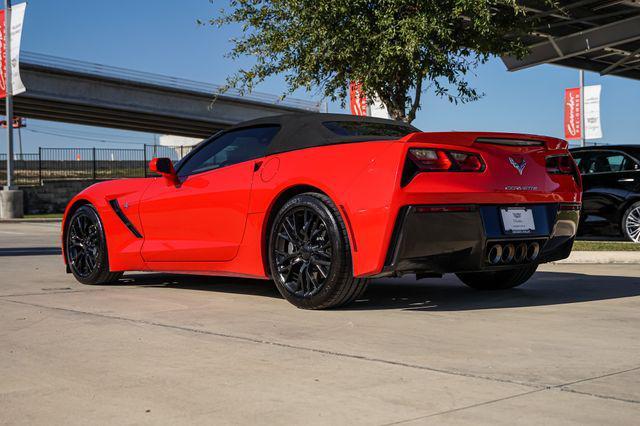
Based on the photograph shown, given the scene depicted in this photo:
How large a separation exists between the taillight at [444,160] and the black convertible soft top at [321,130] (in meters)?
0.63

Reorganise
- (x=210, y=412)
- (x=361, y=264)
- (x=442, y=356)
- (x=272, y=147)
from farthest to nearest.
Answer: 1. (x=272, y=147)
2. (x=361, y=264)
3. (x=442, y=356)
4. (x=210, y=412)

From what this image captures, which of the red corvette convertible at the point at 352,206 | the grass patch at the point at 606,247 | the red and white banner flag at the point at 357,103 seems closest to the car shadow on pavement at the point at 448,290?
the red corvette convertible at the point at 352,206

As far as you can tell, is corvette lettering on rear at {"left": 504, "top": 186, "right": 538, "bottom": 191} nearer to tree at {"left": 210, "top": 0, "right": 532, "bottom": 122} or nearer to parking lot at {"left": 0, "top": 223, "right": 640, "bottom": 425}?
parking lot at {"left": 0, "top": 223, "right": 640, "bottom": 425}

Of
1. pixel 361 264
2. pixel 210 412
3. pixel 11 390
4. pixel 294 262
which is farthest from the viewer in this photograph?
pixel 294 262

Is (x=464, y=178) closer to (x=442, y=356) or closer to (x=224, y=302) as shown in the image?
(x=442, y=356)

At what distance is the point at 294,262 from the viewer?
18.7 feet

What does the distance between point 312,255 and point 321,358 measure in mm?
1586

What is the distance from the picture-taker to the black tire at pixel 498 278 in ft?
22.3

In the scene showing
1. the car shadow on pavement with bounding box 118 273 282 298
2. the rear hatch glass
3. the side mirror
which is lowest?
the car shadow on pavement with bounding box 118 273 282 298

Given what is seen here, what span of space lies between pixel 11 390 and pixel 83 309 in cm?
236

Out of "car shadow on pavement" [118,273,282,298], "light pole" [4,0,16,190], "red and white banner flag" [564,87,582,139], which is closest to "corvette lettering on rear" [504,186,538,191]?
"car shadow on pavement" [118,273,282,298]

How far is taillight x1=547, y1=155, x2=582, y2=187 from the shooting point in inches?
242

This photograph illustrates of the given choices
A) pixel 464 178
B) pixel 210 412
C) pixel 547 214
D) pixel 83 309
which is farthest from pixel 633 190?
pixel 210 412

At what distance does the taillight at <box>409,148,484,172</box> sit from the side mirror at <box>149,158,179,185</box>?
7.74ft
